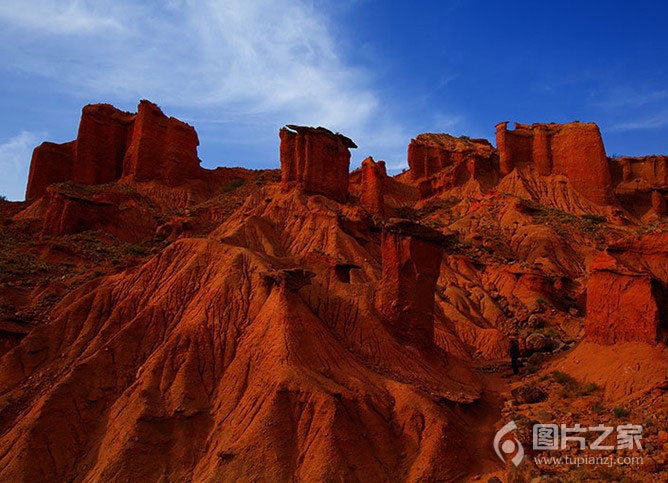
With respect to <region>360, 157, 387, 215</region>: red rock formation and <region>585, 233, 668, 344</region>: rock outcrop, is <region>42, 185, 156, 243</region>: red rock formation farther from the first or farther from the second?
<region>585, 233, 668, 344</region>: rock outcrop

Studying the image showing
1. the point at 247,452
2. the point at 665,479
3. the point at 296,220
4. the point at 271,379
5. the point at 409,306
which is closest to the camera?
the point at 665,479

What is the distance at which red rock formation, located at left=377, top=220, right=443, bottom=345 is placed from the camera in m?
24.2

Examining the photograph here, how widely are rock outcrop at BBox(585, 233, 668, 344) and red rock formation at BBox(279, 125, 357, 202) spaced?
25397 millimetres

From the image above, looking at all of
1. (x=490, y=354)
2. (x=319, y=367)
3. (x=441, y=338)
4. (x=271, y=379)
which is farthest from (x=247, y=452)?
(x=490, y=354)

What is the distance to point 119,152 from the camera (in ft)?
200

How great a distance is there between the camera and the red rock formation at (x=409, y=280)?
79.4 ft

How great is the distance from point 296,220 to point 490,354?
51.0 ft

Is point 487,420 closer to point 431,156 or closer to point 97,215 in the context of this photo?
point 97,215

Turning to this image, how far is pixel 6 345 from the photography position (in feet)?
73.8

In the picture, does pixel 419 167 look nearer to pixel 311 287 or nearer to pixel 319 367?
pixel 311 287

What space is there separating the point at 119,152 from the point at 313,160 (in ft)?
89.4

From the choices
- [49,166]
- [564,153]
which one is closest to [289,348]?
[49,166]

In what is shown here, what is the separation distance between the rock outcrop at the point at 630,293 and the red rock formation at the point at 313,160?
25.4 metres

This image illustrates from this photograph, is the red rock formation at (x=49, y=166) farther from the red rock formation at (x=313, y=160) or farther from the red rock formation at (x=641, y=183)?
the red rock formation at (x=641, y=183)
